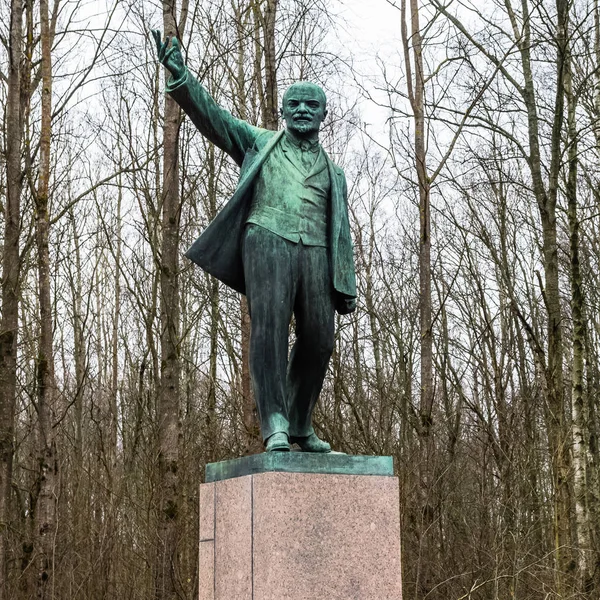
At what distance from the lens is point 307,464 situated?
15.4 feet

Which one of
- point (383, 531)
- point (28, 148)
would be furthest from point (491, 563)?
point (28, 148)

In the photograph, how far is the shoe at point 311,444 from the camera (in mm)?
5117

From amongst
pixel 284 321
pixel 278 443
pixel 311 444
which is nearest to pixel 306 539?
pixel 278 443

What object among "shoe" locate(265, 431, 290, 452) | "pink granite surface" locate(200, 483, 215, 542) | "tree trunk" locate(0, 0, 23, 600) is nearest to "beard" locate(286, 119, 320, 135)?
"shoe" locate(265, 431, 290, 452)

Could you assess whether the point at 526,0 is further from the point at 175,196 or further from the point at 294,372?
the point at 294,372

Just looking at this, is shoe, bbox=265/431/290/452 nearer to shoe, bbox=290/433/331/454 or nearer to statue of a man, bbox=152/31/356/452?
statue of a man, bbox=152/31/356/452

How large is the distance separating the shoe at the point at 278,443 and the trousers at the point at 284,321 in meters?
0.03

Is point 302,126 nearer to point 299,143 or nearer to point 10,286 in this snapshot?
point 299,143

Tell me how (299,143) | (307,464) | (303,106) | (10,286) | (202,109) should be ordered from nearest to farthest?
(307,464), (202,109), (303,106), (299,143), (10,286)

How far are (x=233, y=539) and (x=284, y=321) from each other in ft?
3.80

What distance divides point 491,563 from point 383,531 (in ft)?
→ 19.9

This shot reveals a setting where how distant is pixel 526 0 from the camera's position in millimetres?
14148

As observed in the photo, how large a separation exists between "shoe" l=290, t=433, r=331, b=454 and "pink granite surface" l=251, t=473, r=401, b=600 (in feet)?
1.19

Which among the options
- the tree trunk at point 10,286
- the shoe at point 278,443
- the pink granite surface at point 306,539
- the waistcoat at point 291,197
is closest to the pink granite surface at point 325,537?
the pink granite surface at point 306,539
